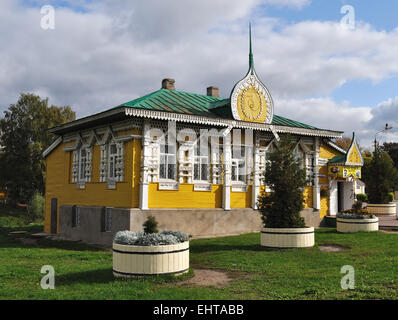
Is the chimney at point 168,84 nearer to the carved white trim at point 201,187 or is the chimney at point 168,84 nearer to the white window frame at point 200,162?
the white window frame at point 200,162

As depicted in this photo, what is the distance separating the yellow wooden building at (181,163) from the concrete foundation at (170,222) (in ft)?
0.14

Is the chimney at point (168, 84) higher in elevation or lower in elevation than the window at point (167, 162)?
higher

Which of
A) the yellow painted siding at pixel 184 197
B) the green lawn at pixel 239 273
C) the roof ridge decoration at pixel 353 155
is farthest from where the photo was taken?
the roof ridge decoration at pixel 353 155

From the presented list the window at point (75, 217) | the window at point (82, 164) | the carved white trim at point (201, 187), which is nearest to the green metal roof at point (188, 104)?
the carved white trim at point (201, 187)

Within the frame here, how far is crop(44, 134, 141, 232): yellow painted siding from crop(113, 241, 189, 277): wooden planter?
699 cm

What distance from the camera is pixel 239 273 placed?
11.0 metres

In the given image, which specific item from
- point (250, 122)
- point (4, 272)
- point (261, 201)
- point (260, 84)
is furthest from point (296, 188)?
point (4, 272)

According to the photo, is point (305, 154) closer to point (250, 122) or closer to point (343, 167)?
point (343, 167)

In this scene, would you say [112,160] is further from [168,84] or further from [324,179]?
[324,179]

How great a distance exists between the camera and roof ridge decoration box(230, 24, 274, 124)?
19.7 m

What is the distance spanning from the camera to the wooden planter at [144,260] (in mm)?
9953

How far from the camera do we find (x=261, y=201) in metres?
15.4

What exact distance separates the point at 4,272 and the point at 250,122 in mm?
12347

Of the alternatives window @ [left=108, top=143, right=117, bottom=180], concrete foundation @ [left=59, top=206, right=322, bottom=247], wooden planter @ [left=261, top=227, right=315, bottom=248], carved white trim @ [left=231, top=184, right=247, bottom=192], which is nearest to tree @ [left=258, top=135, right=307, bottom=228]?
wooden planter @ [left=261, top=227, right=315, bottom=248]
